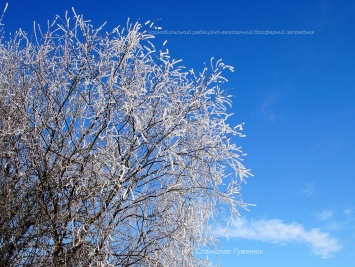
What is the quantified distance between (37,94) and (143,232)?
9.89 ft

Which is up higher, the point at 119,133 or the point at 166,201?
the point at 119,133

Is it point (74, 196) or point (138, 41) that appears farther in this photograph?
point (138, 41)

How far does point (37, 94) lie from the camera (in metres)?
7.75

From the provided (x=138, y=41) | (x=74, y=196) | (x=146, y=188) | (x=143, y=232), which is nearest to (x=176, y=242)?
(x=143, y=232)

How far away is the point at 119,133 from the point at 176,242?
6.00ft

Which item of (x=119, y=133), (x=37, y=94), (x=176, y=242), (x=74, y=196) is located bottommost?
(x=176, y=242)

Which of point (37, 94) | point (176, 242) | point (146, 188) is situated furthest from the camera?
point (37, 94)

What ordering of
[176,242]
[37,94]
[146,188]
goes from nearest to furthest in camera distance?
[176,242], [146,188], [37,94]

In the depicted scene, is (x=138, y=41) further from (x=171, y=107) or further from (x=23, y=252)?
(x=23, y=252)

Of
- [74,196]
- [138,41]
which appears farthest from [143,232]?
[138,41]

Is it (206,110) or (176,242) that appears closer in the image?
(176,242)

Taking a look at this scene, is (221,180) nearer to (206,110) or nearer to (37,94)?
(206,110)

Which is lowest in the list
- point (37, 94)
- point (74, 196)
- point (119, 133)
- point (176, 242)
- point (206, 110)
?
point (176, 242)

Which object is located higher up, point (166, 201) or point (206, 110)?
point (206, 110)
